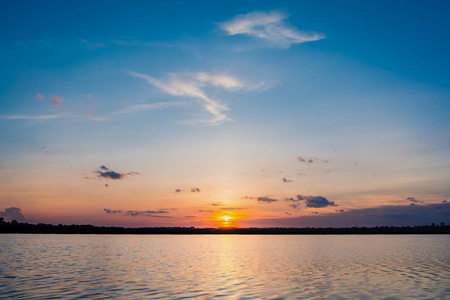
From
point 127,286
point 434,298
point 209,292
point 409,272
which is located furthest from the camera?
point 409,272

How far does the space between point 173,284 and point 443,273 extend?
30924 mm

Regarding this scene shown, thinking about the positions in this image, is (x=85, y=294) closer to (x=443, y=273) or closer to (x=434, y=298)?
(x=434, y=298)

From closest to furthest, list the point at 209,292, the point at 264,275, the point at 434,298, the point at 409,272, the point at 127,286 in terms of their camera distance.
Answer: the point at 434,298
the point at 209,292
the point at 127,286
the point at 264,275
the point at 409,272

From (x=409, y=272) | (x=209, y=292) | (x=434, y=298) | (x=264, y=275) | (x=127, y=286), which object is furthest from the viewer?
(x=409, y=272)

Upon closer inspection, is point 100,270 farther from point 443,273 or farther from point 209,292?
point 443,273

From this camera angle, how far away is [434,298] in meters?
27.4

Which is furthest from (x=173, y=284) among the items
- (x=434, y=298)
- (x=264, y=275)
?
(x=434, y=298)

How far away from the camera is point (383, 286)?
33250 millimetres

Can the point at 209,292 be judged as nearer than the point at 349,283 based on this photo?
Yes

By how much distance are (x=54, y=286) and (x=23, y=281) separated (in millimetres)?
4365

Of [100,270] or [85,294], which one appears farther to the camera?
[100,270]

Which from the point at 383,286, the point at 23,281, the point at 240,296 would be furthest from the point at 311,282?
the point at 23,281

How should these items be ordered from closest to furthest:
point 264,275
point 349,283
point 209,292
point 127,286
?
point 209,292
point 127,286
point 349,283
point 264,275

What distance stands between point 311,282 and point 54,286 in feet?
75.2
